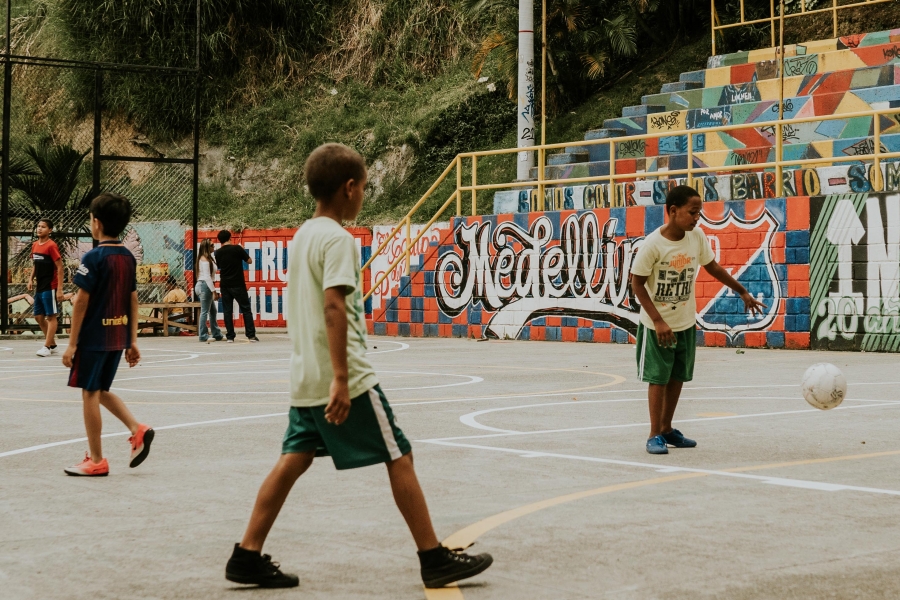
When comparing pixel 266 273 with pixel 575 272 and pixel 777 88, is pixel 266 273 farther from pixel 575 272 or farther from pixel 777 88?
pixel 777 88

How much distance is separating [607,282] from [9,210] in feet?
38.7

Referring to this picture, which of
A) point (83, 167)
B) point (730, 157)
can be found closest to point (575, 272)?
point (730, 157)

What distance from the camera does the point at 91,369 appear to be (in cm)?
732

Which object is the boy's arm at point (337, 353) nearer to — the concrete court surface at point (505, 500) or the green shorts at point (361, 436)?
the green shorts at point (361, 436)

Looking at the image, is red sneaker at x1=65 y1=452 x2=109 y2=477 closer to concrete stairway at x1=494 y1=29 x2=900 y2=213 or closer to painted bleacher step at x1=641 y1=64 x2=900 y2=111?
concrete stairway at x1=494 y1=29 x2=900 y2=213

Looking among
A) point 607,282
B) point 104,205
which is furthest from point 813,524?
point 607,282

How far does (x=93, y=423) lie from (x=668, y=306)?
3719 mm

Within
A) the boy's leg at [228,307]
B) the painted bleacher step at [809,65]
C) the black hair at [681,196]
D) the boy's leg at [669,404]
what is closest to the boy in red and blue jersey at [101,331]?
the boy's leg at [669,404]

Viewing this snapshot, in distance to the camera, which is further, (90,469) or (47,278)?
(47,278)

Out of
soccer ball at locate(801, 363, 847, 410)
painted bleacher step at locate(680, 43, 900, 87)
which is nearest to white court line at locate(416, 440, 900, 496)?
soccer ball at locate(801, 363, 847, 410)

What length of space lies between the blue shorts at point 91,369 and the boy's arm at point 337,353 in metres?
3.13

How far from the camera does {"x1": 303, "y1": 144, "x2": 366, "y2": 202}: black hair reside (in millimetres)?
4742

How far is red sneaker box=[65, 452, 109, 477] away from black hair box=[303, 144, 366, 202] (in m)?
3.18

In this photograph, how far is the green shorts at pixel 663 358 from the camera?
816 centimetres
